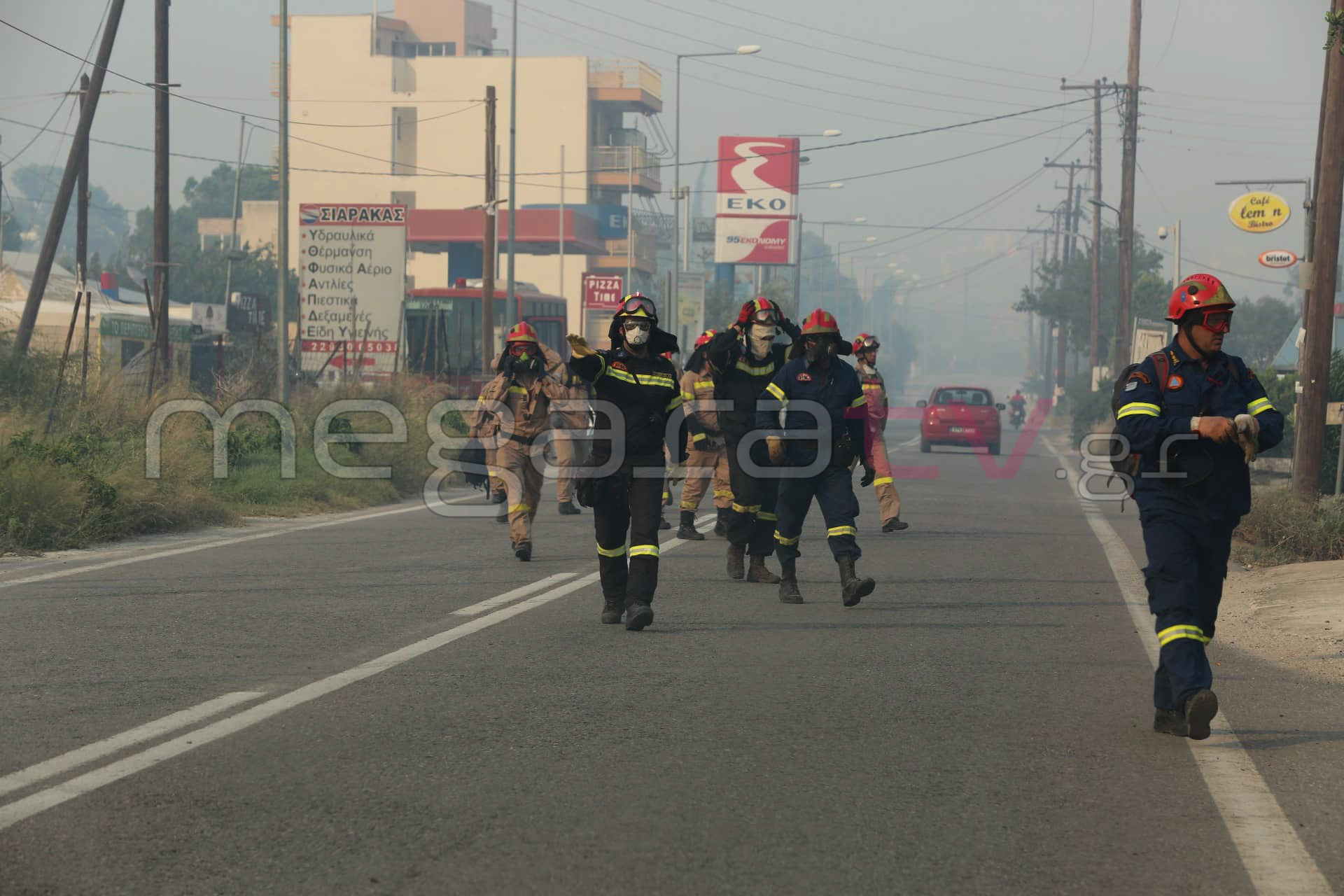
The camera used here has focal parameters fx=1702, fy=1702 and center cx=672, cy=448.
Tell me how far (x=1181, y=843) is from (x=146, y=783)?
3303 mm

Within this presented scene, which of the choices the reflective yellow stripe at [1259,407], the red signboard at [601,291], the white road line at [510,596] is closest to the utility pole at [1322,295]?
the white road line at [510,596]

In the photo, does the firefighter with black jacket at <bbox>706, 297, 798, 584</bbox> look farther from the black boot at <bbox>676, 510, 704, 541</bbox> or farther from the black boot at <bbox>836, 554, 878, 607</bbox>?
the black boot at <bbox>676, 510, 704, 541</bbox>

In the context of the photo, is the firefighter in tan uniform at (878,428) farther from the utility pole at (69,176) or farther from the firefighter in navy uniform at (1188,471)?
the utility pole at (69,176)

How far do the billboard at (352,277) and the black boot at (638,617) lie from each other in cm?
2036

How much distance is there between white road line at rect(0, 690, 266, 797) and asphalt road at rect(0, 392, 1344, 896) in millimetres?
25

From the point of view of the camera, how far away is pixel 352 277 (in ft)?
95.7

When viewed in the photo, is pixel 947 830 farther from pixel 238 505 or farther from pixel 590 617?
pixel 238 505

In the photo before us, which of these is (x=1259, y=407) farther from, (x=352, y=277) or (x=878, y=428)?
(x=352, y=277)

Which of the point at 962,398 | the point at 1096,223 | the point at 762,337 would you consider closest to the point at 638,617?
the point at 762,337

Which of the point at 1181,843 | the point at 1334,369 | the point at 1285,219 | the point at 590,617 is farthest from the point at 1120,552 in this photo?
the point at 1285,219

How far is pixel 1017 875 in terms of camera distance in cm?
480

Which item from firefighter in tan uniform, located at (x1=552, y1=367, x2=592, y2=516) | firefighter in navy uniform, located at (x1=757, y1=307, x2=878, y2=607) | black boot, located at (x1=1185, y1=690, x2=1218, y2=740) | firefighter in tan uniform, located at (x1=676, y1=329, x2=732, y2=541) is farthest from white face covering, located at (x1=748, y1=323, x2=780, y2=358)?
black boot, located at (x1=1185, y1=690, x2=1218, y2=740)

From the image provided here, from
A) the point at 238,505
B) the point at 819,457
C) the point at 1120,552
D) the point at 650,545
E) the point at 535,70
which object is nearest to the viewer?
the point at 650,545

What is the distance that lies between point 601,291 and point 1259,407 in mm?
41769
